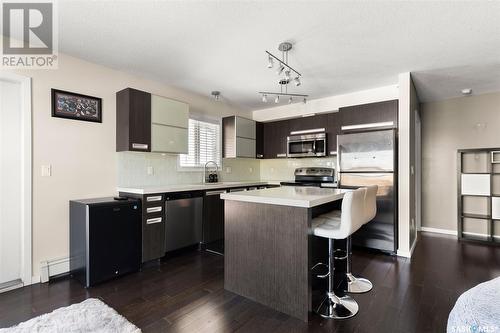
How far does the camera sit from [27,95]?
2.53 metres

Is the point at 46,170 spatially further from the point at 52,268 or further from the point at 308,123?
the point at 308,123

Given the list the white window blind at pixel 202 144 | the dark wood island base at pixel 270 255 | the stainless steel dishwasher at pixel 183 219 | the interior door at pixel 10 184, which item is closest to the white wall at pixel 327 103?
the white window blind at pixel 202 144

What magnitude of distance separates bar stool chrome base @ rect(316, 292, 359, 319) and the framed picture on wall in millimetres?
3197

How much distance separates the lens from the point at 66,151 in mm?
2803

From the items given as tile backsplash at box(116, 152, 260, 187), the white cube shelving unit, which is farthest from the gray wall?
tile backsplash at box(116, 152, 260, 187)

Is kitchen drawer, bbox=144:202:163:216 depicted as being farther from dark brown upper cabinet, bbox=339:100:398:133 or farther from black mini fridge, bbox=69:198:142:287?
dark brown upper cabinet, bbox=339:100:398:133

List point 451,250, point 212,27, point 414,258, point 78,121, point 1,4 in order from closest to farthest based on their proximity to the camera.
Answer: point 1,4 < point 212,27 < point 78,121 < point 414,258 < point 451,250

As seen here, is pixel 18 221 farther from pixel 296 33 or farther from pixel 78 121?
pixel 296 33

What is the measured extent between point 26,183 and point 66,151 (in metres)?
Result: 0.49

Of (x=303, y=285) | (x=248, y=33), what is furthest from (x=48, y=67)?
(x=303, y=285)

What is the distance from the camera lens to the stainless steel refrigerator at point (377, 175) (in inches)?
134

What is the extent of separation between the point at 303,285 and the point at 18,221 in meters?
2.87

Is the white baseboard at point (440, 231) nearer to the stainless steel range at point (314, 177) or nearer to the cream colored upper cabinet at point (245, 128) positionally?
the stainless steel range at point (314, 177)

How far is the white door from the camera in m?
2.46
